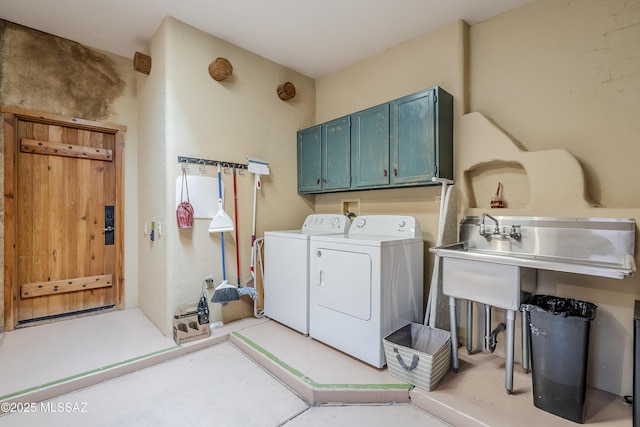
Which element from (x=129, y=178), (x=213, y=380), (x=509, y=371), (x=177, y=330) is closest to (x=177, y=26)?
(x=129, y=178)

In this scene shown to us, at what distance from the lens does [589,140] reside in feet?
6.73

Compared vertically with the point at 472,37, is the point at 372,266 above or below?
below

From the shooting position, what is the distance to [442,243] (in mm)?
2281

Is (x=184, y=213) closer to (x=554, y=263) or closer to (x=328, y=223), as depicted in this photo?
(x=328, y=223)

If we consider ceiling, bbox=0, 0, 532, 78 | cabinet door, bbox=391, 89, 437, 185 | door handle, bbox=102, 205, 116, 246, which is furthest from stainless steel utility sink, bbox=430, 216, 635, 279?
door handle, bbox=102, 205, 116, 246

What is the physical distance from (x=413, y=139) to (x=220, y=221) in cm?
194

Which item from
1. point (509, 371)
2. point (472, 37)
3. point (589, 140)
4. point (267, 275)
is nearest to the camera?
point (509, 371)

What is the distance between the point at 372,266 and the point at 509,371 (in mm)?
1057

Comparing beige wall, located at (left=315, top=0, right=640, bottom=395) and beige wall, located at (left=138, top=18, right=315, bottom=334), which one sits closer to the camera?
beige wall, located at (left=315, top=0, right=640, bottom=395)

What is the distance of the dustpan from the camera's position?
2.82 metres

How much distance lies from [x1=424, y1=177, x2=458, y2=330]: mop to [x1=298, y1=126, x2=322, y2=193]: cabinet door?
1.42 metres

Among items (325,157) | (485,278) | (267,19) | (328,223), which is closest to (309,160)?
(325,157)

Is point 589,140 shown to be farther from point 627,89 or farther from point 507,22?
point 507,22

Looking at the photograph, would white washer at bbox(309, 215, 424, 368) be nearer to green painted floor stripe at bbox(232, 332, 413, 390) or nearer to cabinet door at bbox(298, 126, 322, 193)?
green painted floor stripe at bbox(232, 332, 413, 390)
